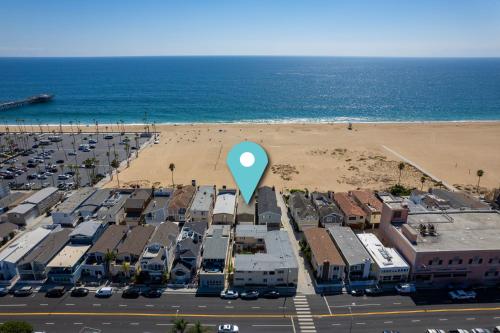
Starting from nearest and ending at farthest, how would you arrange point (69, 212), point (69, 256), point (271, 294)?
point (271, 294)
point (69, 256)
point (69, 212)

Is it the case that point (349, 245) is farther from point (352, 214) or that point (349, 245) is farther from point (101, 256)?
point (101, 256)

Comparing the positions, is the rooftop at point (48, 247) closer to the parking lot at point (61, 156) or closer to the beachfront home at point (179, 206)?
the beachfront home at point (179, 206)

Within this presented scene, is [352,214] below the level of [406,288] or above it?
above

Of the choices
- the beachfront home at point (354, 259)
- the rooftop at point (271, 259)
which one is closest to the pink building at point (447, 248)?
the beachfront home at point (354, 259)

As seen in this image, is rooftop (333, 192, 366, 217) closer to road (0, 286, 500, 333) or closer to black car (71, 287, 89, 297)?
road (0, 286, 500, 333)

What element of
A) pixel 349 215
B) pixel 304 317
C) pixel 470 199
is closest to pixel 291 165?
pixel 349 215

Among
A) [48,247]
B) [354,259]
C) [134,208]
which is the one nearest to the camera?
[354,259]

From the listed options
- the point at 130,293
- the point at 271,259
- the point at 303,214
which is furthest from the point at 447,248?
the point at 130,293
